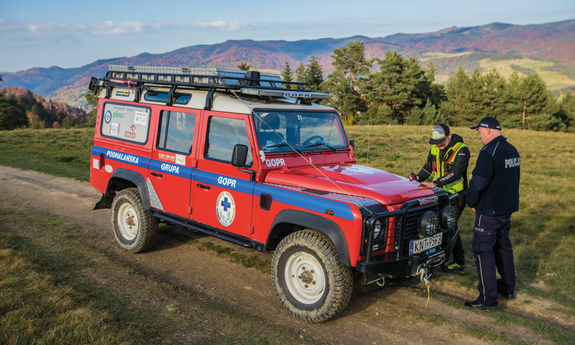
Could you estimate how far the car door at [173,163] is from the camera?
5.45 m

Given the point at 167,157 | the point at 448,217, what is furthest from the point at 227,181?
the point at 448,217

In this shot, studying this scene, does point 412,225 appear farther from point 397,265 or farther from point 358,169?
point 358,169

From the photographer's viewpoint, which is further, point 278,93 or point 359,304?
point 278,93

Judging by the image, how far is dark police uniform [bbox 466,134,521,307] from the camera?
14.7 feet

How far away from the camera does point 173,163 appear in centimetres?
563

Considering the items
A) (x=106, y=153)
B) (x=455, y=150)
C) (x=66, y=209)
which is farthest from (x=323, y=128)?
(x=66, y=209)

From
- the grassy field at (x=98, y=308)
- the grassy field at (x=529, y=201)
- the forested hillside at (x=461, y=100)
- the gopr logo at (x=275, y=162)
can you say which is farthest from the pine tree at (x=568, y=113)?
the grassy field at (x=98, y=308)

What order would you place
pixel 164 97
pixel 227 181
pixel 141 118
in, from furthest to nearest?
pixel 141 118 < pixel 164 97 < pixel 227 181

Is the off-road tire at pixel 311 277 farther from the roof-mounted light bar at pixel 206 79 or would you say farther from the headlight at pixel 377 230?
the roof-mounted light bar at pixel 206 79

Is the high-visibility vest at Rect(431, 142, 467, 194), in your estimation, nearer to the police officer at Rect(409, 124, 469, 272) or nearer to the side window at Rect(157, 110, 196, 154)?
the police officer at Rect(409, 124, 469, 272)

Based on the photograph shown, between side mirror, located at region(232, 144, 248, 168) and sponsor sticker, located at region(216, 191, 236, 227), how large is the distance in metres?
0.59

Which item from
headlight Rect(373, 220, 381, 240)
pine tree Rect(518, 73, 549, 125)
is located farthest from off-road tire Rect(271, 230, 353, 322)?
pine tree Rect(518, 73, 549, 125)

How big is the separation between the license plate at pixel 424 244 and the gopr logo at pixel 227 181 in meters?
2.19

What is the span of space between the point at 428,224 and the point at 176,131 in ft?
11.8
